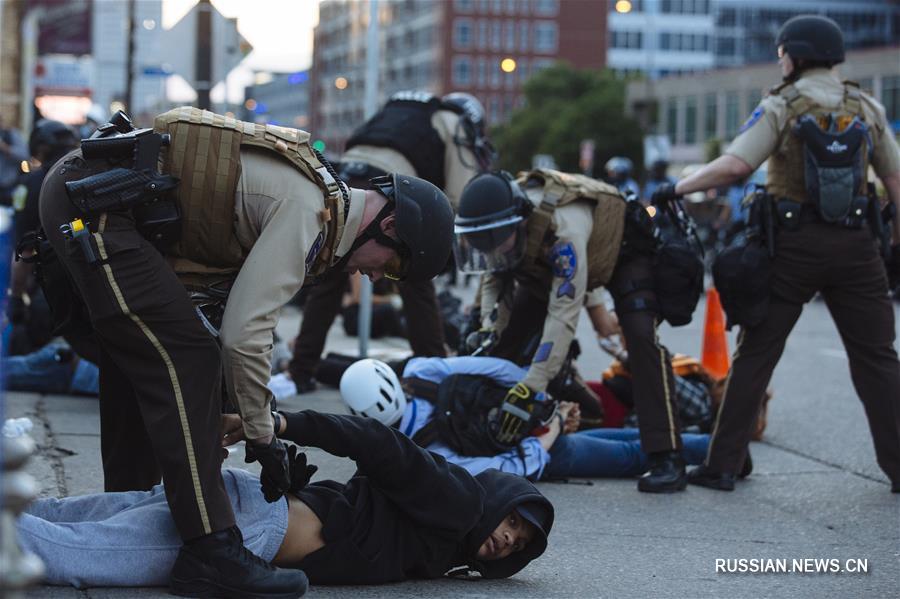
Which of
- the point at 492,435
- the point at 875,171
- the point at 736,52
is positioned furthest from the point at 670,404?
the point at 736,52

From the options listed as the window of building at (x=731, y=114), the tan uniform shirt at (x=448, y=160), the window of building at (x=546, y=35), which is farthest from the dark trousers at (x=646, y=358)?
the window of building at (x=546, y=35)

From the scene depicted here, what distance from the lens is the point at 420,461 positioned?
4055 millimetres

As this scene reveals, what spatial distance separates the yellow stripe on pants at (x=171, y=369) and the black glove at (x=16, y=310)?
4739 mm

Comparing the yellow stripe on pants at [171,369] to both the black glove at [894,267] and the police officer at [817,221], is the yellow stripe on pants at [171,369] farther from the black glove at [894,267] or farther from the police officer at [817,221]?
the black glove at [894,267]

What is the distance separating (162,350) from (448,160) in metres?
4.73

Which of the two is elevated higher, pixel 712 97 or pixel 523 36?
pixel 523 36

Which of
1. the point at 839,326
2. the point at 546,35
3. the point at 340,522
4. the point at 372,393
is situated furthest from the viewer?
the point at 546,35

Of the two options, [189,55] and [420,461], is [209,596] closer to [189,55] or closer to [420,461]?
[420,461]

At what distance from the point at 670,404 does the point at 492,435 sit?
88cm

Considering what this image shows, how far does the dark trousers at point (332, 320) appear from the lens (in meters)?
8.39

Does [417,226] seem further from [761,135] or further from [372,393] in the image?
[761,135]

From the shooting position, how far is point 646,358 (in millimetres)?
6180

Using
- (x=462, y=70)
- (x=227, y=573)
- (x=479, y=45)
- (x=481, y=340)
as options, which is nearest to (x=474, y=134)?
(x=481, y=340)

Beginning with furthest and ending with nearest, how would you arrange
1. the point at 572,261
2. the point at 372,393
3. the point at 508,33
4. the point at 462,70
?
1. the point at 508,33
2. the point at 462,70
3. the point at 572,261
4. the point at 372,393
